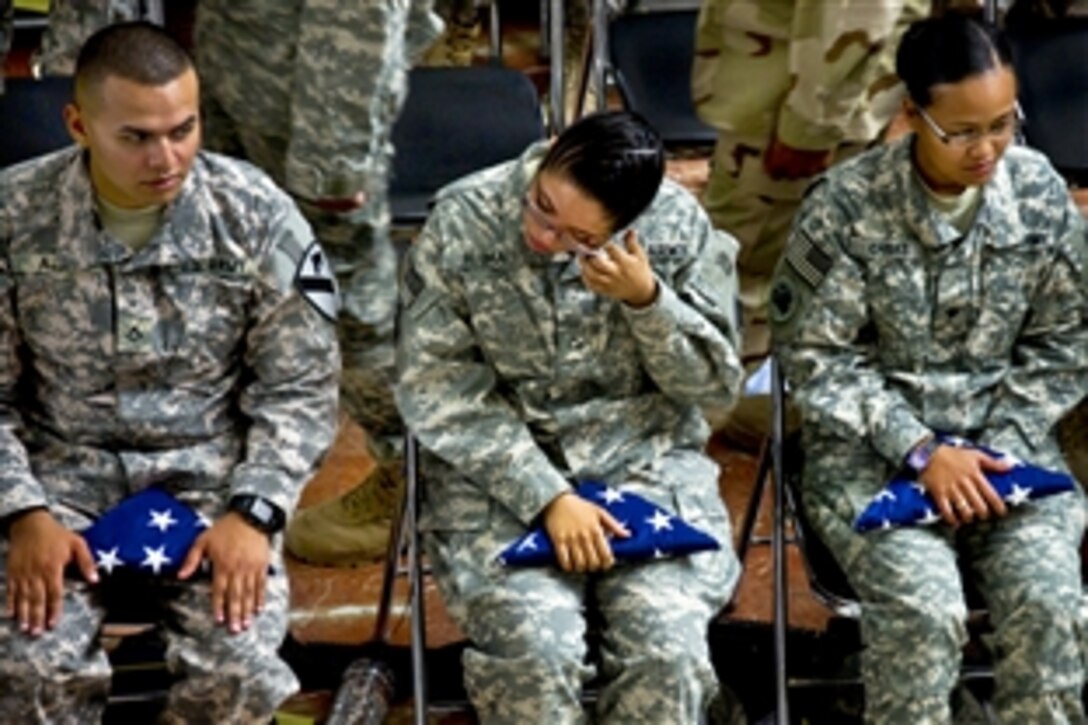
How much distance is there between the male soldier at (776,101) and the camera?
4203mm

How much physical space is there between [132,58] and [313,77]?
1.70 feet

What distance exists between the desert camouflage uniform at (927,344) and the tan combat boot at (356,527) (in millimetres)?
926

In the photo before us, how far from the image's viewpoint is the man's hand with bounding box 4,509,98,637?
318 cm

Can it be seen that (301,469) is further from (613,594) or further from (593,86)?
(593,86)

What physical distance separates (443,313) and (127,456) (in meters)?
0.52

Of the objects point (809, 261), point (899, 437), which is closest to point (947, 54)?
point (809, 261)

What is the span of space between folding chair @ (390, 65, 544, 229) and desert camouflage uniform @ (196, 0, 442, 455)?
0.56 ft

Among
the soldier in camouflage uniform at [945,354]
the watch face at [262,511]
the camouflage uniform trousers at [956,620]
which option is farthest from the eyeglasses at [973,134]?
the watch face at [262,511]

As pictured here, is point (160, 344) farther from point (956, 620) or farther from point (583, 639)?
point (956, 620)

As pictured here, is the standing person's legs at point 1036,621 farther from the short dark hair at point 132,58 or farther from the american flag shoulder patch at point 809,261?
the short dark hair at point 132,58

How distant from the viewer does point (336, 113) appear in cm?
373

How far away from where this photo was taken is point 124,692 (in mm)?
3559

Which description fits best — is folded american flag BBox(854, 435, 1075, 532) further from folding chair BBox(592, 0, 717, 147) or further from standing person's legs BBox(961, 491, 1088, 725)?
folding chair BBox(592, 0, 717, 147)

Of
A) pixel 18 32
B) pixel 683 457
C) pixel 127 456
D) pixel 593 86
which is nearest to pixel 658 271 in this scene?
pixel 683 457
